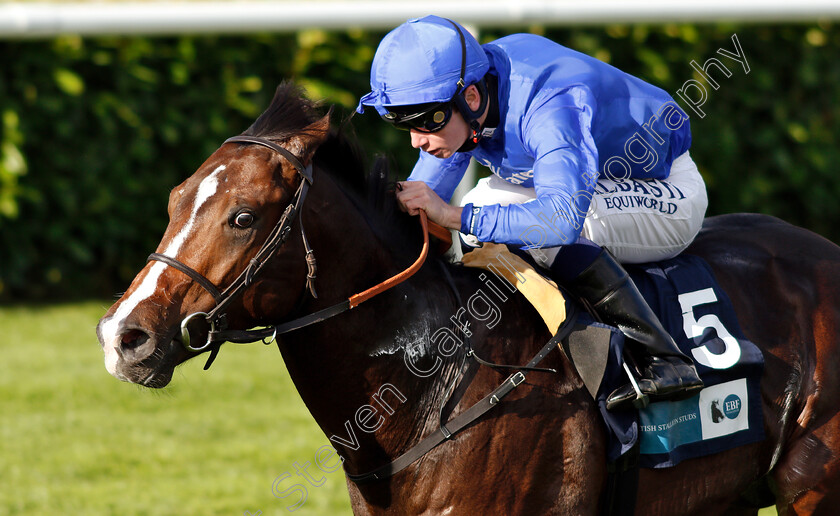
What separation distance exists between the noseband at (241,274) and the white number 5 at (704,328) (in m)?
1.20

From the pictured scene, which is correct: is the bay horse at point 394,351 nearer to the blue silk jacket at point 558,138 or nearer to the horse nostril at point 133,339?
the horse nostril at point 133,339

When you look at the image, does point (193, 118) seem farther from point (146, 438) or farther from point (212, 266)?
point (212, 266)

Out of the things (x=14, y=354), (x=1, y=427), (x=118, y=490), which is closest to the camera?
(x=118, y=490)

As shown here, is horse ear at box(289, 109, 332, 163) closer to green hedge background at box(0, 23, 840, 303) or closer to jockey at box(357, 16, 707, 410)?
jockey at box(357, 16, 707, 410)

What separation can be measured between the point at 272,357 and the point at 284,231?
5.24 meters

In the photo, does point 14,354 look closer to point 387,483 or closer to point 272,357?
point 272,357

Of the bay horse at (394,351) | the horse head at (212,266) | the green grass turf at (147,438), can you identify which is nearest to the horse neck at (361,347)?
the bay horse at (394,351)

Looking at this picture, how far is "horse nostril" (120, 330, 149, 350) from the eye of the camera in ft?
7.09

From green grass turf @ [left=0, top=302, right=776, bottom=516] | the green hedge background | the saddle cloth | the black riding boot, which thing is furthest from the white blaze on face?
the green hedge background

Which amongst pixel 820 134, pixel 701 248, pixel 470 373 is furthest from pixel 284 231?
pixel 820 134

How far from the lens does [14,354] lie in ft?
23.1

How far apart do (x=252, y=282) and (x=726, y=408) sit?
1.49m

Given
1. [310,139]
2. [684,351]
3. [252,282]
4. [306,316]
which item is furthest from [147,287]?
[684,351]

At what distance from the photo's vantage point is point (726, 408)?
2736mm
